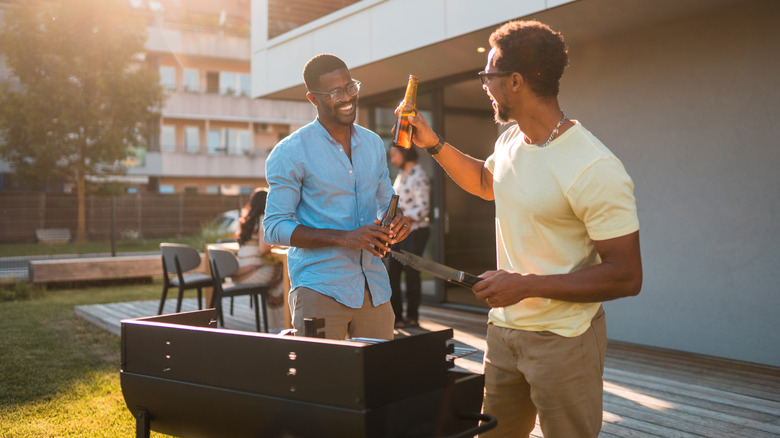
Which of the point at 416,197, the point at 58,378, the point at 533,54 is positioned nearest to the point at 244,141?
the point at 416,197

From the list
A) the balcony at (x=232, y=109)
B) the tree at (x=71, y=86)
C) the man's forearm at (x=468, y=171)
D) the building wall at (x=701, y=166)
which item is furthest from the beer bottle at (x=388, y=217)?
the balcony at (x=232, y=109)

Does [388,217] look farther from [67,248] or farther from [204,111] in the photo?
[204,111]

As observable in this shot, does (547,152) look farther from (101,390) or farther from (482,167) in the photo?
(101,390)

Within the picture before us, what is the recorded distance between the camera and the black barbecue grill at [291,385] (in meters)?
1.41

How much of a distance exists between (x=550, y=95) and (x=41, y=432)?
3715 millimetres

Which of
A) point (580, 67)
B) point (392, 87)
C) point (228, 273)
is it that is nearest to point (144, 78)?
point (392, 87)

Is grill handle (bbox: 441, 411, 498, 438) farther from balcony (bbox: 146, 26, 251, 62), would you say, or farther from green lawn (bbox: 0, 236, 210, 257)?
balcony (bbox: 146, 26, 251, 62)

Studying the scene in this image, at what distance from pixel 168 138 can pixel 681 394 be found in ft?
96.6

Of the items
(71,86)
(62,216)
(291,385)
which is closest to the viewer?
(291,385)

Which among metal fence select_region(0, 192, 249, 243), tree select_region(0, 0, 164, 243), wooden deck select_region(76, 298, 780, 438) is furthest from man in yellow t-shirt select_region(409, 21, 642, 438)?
tree select_region(0, 0, 164, 243)

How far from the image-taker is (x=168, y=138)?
3050 centimetres

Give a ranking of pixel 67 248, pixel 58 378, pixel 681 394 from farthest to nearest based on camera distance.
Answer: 1. pixel 67 248
2. pixel 58 378
3. pixel 681 394

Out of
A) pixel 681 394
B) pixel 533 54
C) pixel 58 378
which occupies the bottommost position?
pixel 58 378

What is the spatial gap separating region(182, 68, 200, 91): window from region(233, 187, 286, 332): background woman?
26.5m
